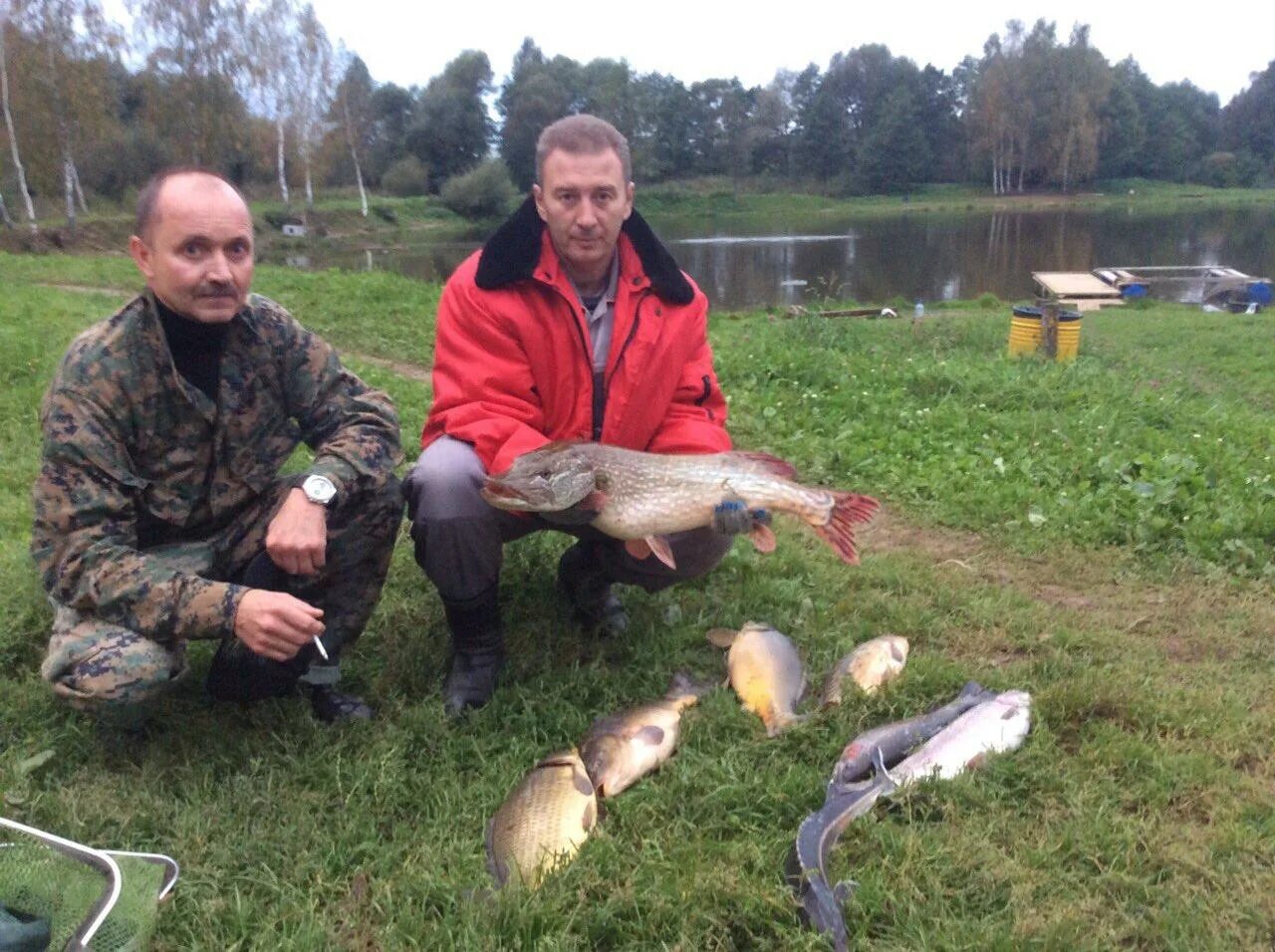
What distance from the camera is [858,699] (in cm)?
338

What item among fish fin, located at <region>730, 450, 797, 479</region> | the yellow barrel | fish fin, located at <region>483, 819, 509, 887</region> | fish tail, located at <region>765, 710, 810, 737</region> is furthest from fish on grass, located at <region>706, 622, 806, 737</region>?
the yellow barrel

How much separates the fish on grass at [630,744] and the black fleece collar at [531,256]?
1463 millimetres

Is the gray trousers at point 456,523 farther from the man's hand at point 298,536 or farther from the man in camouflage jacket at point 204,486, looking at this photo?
the man's hand at point 298,536

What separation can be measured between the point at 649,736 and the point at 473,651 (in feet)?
2.48

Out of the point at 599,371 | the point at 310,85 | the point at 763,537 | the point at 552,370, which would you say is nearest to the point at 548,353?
the point at 552,370

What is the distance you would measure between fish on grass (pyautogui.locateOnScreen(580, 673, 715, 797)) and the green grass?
68 millimetres

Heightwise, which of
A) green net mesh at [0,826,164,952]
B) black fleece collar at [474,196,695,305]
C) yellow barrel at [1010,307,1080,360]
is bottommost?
yellow barrel at [1010,307,1080,360]

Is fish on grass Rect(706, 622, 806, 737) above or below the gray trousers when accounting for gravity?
below

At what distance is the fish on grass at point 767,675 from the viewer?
10.9 ft

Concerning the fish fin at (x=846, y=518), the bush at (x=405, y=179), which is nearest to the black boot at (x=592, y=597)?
the fish fin at (x=846, y=518)

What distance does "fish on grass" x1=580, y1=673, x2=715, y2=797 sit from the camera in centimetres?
299

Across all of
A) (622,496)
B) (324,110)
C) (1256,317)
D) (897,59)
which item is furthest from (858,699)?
(897,59)

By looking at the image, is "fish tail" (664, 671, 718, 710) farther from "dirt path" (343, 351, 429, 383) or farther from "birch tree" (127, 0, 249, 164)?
"birch tree" (127, 0, 249, 164)

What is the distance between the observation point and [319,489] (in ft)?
10.2
